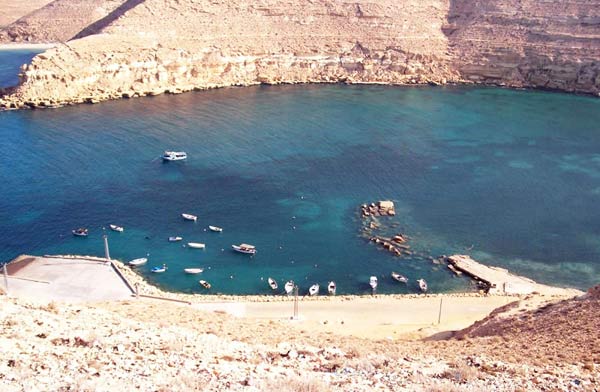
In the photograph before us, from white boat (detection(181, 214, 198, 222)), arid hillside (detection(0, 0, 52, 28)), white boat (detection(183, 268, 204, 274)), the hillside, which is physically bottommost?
white boat (detection(183, 268, 204, 274))

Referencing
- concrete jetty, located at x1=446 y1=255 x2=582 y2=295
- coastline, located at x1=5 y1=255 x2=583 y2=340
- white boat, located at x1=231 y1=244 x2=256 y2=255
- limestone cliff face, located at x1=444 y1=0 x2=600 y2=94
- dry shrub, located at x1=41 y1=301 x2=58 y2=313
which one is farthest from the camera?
limestone cliff face, located at x1=444 y1=0 x2=600 y2=94

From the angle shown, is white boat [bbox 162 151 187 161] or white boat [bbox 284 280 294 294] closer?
white boat [bbox 284 280 294 294]

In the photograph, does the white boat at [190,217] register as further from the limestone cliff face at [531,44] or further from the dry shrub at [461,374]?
the limestone cliff face at [531,44]

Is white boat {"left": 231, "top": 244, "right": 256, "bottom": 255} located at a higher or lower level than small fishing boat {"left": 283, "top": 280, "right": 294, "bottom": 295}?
higher

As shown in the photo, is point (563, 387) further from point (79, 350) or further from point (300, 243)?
point (300, 243)

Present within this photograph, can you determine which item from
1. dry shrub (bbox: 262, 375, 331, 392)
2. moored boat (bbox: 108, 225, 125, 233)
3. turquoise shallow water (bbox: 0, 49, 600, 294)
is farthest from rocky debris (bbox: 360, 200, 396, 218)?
dry shrub (bbox: 262, 375, 331, 392)

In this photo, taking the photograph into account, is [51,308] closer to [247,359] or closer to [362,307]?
[247,359]

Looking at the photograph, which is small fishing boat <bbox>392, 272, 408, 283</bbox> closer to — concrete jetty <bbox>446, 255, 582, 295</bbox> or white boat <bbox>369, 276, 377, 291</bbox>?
white boat <bbox>369, 276, 377, 291</bbox>

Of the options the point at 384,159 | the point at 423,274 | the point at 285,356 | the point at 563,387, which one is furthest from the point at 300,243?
the point at 563,387
